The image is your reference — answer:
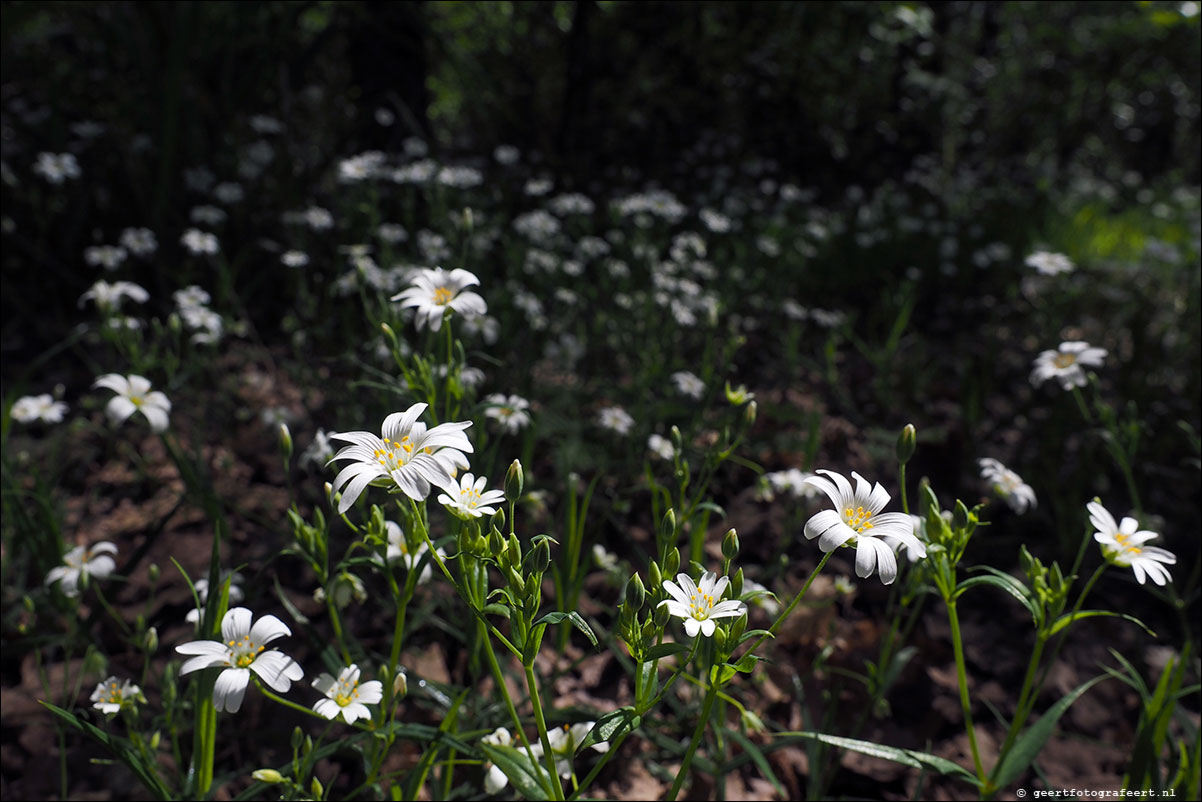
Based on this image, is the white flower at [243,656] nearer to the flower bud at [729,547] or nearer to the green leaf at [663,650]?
the green leaf at [663,650]

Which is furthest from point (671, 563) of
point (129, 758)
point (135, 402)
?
point (135, 402)

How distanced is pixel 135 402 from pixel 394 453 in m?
1.21

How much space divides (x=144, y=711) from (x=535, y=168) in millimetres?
4312

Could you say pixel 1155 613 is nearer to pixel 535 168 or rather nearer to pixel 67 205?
pixel 535 168

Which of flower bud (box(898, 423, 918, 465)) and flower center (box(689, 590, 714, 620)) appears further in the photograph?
flower bud (box(898, 423, 918, 465))

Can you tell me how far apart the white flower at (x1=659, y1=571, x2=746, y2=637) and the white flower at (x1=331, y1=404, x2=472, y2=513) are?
1.30 feet

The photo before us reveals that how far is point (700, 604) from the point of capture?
1.34 meters

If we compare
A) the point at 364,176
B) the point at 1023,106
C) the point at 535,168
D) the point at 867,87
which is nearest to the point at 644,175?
the point at 535,168

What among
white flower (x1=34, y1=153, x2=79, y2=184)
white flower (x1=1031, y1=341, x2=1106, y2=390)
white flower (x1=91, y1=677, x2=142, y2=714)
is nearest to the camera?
white flower (x1=91, y1=677, x2=142, y2=714)

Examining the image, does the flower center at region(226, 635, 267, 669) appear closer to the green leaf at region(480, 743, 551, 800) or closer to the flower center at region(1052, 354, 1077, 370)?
the green leaf at region(480, 743, 551, 800)

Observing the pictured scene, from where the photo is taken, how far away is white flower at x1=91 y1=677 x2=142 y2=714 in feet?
4.97

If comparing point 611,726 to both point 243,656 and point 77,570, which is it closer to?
point 243,656

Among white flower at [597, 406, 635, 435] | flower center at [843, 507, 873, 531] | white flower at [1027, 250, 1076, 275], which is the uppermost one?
flower center at [843, 507, 873, 531]

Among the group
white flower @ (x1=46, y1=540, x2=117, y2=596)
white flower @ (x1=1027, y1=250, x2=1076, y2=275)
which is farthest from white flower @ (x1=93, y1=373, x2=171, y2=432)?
white flower @ (x1=1027, y1=250, x2=1076, y2=275)
